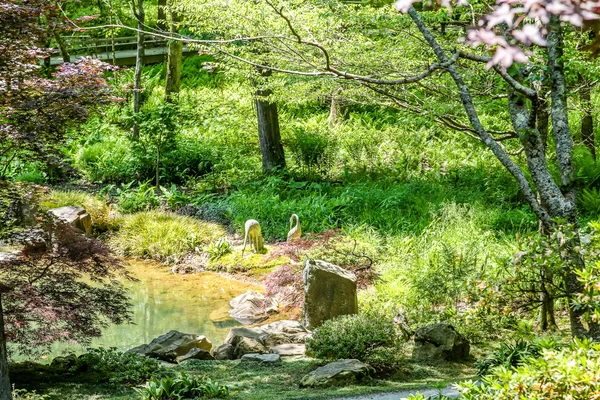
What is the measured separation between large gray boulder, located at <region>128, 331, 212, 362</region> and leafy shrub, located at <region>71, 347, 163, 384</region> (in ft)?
1.97

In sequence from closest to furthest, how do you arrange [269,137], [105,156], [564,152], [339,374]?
[564,152], [339,374], [269,137], [105,156]

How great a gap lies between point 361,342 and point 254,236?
188 inches

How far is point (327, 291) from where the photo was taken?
8312 millimetres

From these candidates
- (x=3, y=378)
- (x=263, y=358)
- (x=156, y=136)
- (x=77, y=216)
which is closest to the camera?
(x=3, y=378)

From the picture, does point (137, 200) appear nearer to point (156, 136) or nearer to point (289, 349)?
point (156, 136)

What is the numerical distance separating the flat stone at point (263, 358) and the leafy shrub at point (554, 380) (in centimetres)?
373

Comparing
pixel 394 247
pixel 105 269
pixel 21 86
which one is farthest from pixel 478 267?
pixel 21 86

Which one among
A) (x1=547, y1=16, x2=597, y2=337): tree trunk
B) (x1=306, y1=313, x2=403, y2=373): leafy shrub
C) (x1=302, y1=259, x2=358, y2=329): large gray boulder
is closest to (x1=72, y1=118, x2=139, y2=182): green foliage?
(x1=302, y1=259, x2=358, y2=329): large gray boulder

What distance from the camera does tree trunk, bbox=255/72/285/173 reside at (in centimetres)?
1502

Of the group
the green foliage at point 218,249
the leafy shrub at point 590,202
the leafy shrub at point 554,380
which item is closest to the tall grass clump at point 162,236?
the green foliage at point 218,249

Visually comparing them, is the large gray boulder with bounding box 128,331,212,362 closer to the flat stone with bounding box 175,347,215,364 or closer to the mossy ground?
the flat stone with bounding box 175,347,215,364

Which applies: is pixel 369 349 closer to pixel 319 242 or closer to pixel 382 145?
pixel 319 242

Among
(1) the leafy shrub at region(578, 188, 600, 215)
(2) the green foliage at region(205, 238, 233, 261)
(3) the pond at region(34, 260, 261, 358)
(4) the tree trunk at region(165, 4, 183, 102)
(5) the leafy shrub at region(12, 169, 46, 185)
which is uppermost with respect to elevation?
(4) the tree trunk at region(165, 4, 183, 102)

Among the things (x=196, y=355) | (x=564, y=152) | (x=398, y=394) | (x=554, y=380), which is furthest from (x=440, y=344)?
(x=554, y=380)
